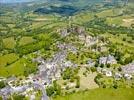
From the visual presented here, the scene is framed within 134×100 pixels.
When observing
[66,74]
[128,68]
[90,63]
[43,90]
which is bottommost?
[43,90]

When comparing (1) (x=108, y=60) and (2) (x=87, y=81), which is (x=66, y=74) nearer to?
(2) (x=87, y=81)

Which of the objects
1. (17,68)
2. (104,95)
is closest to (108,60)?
(104,95)

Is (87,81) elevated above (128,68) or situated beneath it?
situated beneath

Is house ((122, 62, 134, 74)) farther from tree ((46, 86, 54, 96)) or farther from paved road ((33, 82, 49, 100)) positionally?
paved road ((33, 82, 49, 100))

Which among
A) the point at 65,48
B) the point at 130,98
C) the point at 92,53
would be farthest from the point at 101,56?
the point at 130,98

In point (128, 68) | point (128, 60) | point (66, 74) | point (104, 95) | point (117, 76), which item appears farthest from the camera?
point (128, 60)

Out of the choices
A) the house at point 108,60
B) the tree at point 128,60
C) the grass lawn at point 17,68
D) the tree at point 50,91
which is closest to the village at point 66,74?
the house at point 108,60

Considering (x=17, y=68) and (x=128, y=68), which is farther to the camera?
(x=17, y=68)

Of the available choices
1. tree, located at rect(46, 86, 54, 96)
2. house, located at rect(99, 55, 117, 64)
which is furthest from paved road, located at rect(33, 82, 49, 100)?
house, located at rect(99, 55, 117, 64)
